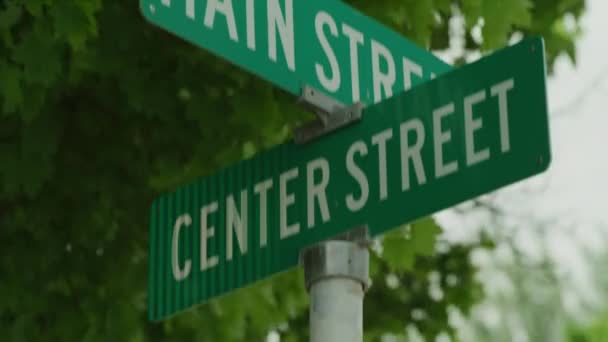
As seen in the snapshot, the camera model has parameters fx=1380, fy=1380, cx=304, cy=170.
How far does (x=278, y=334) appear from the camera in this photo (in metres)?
5.89

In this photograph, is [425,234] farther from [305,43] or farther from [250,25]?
[250,25]

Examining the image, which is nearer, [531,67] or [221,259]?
[531,67]

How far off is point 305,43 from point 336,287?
551mm

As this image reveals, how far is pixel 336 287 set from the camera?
238cm

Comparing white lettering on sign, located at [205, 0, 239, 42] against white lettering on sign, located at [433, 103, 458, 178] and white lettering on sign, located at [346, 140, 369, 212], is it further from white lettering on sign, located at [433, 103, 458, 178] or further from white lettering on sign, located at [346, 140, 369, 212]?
white lettering on sign, located at [433, 103, 458, 178]

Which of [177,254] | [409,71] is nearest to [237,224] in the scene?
[177,254]

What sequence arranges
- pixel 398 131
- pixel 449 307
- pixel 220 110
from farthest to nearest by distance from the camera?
pixel 449 307 → pixel 220 110 → pixel 398 131

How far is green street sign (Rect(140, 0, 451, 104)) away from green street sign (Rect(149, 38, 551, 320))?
15cm

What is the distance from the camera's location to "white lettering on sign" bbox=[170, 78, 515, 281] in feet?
8.00

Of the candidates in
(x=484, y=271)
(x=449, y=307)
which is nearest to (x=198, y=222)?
(x=449, y=307)

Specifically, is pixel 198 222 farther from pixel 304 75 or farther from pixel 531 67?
pixel 531 67

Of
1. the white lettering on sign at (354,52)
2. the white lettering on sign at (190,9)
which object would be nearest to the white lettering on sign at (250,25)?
the white lettering on sign at (190,9)

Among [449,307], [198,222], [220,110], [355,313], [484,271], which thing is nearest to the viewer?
[355,313]

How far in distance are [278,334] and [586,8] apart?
187 cm
